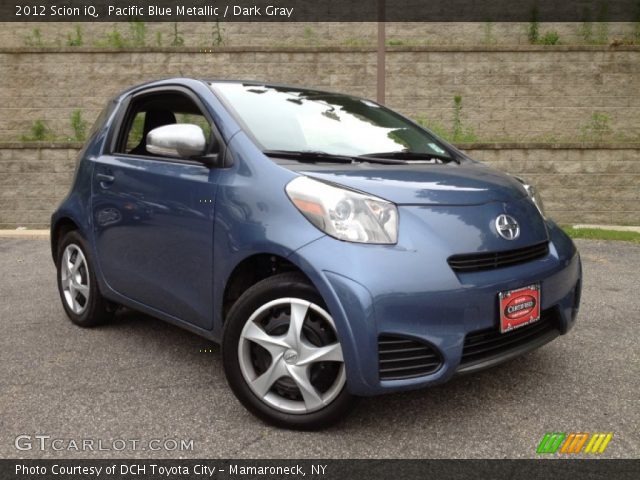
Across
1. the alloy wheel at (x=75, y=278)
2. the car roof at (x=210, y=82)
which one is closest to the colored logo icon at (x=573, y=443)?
the car roof at (x=210, y=82)

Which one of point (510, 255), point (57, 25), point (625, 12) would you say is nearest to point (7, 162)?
point (57, 25)

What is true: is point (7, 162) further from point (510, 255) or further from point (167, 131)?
point (510, 255)

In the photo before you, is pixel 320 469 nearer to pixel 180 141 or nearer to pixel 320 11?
pixel 180 141

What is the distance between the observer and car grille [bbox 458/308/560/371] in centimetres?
224

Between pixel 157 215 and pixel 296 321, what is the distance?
1.05 meters

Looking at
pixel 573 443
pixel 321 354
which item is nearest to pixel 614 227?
pixel 573 443

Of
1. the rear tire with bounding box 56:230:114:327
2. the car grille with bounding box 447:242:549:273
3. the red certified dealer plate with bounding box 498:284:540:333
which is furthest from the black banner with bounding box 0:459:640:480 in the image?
→ the rear tire with bounding box 56:230:114:327

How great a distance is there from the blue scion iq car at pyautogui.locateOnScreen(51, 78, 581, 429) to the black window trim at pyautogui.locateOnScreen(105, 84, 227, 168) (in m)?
0.02

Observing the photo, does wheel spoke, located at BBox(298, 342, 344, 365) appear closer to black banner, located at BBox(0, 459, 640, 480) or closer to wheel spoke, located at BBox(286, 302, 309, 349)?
wheel spoke, located at BBox(286, 302, 309, 349)

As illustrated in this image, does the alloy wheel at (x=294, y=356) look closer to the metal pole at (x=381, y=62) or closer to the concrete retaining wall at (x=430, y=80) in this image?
the metal pole at (x=381, y=62)

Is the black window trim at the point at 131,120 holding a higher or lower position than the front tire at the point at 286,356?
higher

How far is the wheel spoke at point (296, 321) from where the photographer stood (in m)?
2.26

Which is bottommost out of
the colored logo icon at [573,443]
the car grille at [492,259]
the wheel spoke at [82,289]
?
the colored logo icon at [573,443]

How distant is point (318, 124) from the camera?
295cm
